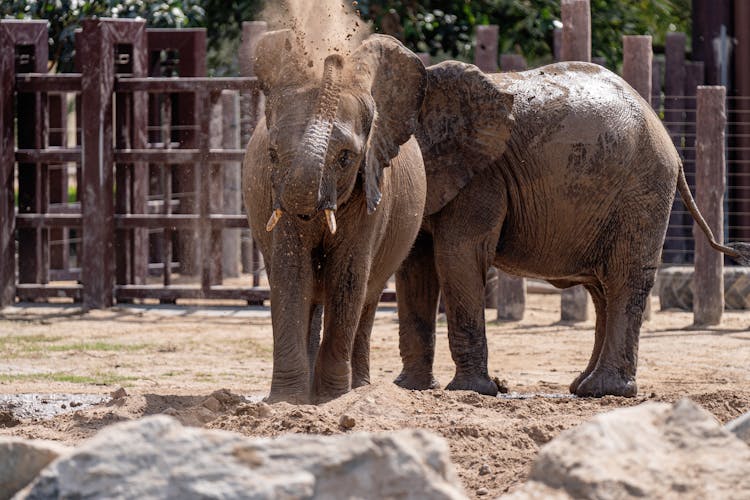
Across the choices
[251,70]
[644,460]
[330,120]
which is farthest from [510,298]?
[644,460]

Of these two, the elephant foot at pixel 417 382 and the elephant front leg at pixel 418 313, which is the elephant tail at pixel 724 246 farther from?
the elephant foot at pixel 417 382

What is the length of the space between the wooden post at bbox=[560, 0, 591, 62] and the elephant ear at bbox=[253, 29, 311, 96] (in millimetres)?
5577

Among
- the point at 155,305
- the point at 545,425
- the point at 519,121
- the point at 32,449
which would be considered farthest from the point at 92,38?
the point at 32,449

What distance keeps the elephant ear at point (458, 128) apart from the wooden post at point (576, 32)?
4.03m

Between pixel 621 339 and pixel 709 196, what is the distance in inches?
157

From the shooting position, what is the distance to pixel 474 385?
8383 millimetres

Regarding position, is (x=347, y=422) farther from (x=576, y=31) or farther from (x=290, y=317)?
(x=576, y=31)

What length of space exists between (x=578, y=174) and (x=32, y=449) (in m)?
4.88

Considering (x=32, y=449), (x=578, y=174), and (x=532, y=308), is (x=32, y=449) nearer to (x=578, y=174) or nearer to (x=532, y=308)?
(x=578, y=174)

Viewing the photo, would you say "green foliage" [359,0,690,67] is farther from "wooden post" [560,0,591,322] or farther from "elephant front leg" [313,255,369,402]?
"elephant front leg" [313,255,369,402]

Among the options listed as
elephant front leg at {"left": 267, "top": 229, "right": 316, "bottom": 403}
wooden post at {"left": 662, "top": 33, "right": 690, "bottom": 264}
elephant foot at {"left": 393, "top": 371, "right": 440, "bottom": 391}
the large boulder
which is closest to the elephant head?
elephant front leg at {"left": 267, "top": 229, "right": 316, "bottom": 403}

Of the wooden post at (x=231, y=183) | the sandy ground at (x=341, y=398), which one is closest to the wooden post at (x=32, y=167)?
the sandy ground at (x=341, y=398)

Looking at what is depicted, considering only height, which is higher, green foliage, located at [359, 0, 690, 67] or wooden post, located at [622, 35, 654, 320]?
green foliage, located at [359, 0, 690, 67]

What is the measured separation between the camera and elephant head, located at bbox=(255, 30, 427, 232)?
644cm
